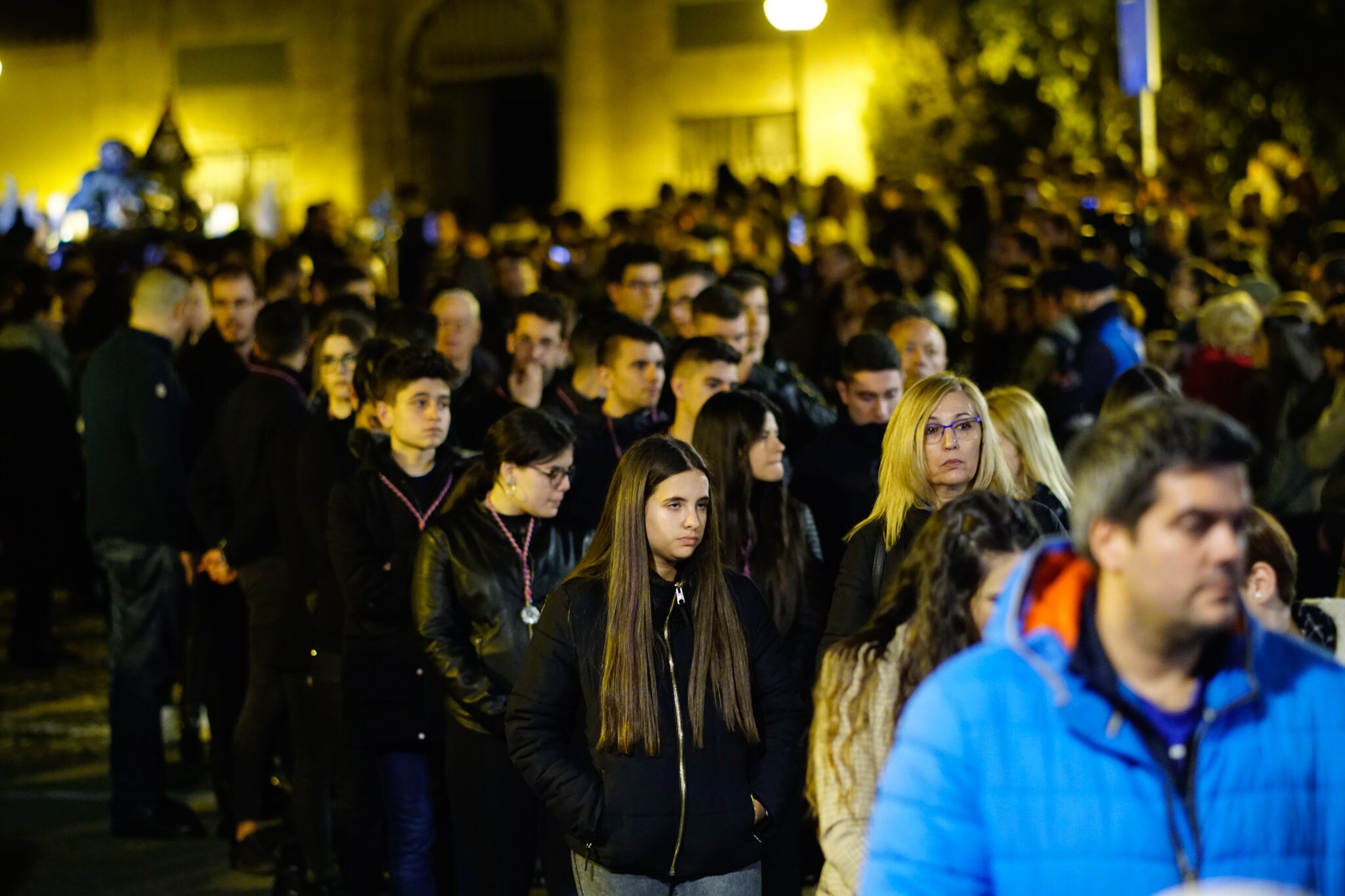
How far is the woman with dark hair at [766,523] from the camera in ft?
18.6

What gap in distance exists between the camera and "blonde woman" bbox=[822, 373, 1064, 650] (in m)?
4.62

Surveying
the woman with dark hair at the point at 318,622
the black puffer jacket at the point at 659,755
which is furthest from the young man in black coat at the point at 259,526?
the black puffer jacket at the point at 659,755

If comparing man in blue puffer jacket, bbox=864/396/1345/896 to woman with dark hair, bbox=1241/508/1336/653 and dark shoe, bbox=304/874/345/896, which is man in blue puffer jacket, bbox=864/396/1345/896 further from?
dark shoe, bbox=304/874/345/896

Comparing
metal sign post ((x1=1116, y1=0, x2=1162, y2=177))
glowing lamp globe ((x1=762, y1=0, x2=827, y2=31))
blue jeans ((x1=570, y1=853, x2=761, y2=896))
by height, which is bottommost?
blue jeans ((x1=570, y1=853, x2=761, y2=896))

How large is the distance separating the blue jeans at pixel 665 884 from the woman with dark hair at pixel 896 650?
0.53 metres

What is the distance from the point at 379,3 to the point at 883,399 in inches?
981

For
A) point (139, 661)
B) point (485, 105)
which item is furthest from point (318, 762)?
point (485, 105)

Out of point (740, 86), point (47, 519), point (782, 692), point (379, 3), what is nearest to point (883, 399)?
point (782, 692)

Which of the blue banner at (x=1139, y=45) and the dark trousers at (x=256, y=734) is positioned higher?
the blue banner at (x=1139, y=45)

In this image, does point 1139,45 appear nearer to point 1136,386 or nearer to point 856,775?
point 1136,386

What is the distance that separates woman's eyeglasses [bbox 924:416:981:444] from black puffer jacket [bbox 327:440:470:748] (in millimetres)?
1838

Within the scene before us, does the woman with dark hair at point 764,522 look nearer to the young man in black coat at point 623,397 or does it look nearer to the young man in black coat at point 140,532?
the young man in black coat at point 623,397

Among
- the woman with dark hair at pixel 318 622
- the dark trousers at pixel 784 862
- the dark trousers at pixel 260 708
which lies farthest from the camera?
the dark trousers at pixel 260 708

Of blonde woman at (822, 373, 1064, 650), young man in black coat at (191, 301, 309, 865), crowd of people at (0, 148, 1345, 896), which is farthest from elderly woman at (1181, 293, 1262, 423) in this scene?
young man in black coat at (191, 301, 309, 865)
